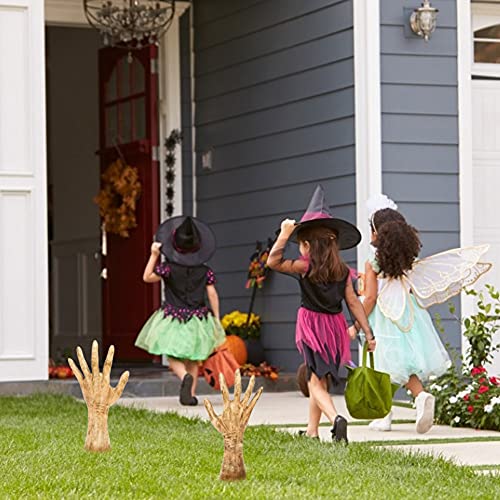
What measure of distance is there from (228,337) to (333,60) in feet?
8.40

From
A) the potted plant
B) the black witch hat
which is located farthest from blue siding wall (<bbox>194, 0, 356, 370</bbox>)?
the black witch hat

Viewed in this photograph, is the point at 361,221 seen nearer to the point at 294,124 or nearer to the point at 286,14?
the point at 294,124

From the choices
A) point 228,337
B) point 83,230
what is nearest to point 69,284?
point 83,230

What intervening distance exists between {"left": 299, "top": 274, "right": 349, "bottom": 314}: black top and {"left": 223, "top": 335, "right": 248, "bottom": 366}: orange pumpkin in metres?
4.17

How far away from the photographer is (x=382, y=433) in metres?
8.25

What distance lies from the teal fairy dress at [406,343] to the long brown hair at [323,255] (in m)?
0.67


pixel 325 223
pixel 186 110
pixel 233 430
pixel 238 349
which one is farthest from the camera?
pixel 186 110

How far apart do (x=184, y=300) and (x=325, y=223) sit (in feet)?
9.80

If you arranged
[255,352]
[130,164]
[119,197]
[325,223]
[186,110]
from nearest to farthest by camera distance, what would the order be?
[325,223] < [255,352] < [186,110] < [130,164] < [119,197]

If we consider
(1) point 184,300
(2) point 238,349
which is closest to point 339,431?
(1) point 184,300

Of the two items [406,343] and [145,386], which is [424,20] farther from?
[145,386]

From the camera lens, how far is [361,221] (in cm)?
1075

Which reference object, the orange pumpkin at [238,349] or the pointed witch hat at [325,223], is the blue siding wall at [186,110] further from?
the pointed witch hat at [325,223]

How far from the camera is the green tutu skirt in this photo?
33.7 ft
